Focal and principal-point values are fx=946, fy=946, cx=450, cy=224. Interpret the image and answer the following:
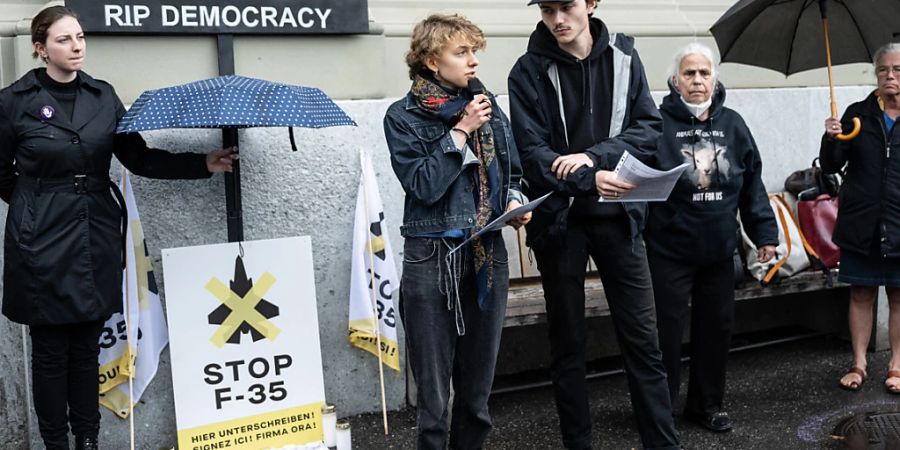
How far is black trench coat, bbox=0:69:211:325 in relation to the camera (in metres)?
3.76

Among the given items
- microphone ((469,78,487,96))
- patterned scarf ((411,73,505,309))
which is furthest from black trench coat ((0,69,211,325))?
microphone ((469,78,487,96))

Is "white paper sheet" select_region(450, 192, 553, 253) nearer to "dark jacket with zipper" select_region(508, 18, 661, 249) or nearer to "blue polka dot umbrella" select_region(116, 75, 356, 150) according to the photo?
"dark jacket with zipper" select_region(508, 18, 661, 249)

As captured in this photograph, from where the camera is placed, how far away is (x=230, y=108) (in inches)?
146

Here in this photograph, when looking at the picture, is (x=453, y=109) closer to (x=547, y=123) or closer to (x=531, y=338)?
(x=547, y=123)

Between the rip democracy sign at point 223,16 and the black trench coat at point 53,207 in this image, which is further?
the rip democracy sign at point 223,16

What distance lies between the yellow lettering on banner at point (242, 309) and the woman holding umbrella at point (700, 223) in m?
1.90

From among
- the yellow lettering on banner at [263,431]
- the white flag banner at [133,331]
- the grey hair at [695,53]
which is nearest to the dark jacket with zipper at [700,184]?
the grey hair at [695,53]

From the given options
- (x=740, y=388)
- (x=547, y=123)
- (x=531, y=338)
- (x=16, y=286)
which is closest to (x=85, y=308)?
(x=16, y=286)

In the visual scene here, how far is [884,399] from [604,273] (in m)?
2.22

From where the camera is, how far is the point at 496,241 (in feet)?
11.9

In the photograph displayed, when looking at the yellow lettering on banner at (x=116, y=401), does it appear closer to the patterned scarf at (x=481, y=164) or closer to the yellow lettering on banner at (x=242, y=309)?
the yellow lettering on banner at (x=242, y=309)

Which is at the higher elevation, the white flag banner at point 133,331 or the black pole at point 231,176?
the black pole at point 231,176

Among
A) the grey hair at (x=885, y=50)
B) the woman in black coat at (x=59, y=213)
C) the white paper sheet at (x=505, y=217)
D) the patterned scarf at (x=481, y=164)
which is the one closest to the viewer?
the white paper sheet at (x=505, y=217)

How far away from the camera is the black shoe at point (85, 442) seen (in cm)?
408
